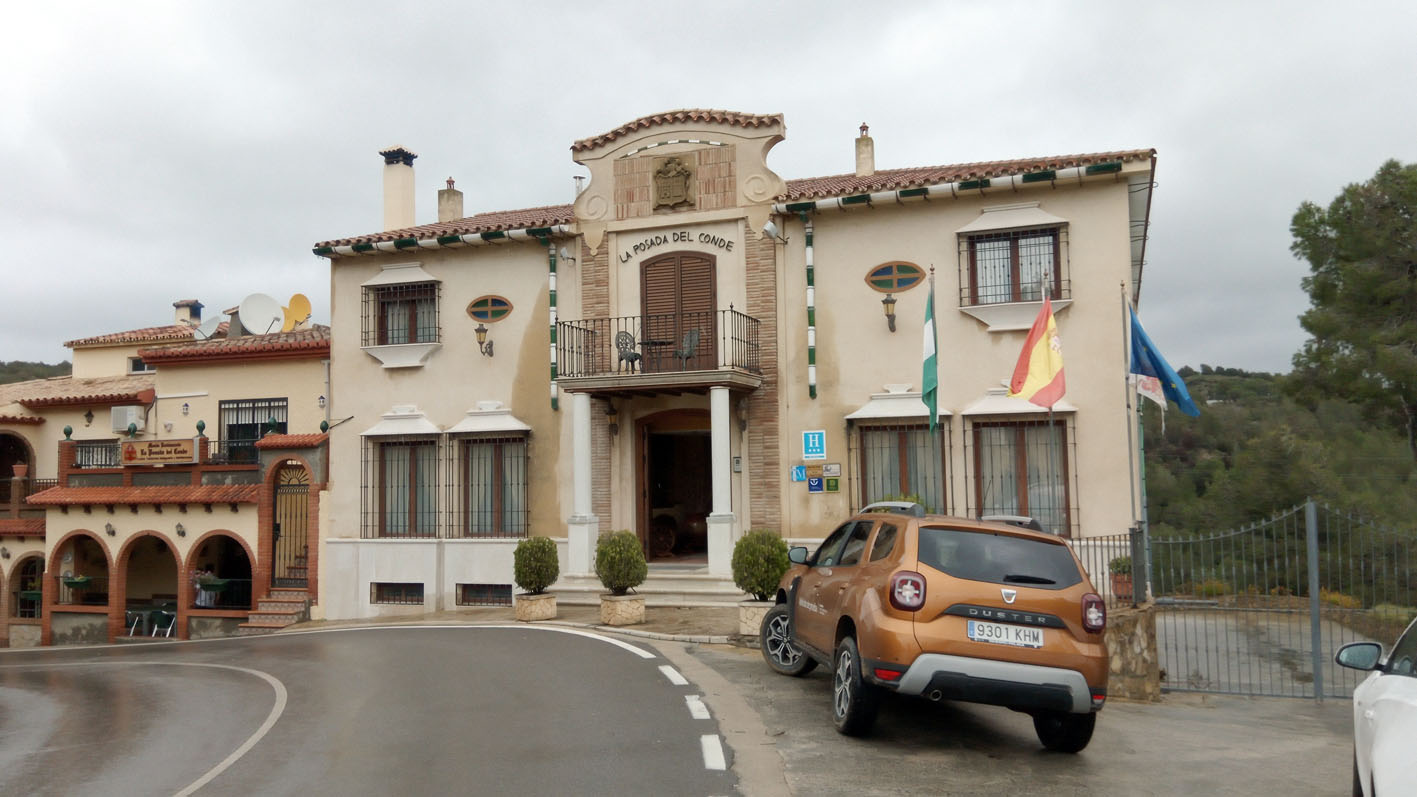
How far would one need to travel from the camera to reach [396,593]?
21219 mm

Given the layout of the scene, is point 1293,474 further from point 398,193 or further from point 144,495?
point 144,495

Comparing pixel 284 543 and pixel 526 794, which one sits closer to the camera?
pixel 526 794

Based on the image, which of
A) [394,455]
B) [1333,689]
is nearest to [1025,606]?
[1333,689]

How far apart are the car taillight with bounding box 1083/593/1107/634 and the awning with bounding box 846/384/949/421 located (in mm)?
10652

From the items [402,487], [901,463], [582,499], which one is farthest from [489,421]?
[901,463]

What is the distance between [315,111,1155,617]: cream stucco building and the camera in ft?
57.3

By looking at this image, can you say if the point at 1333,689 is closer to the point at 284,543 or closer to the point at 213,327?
the point at 284,543

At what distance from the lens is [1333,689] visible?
444 inches

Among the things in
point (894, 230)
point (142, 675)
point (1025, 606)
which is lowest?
point (142, 675)

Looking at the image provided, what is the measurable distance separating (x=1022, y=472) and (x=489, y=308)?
10.6 meters

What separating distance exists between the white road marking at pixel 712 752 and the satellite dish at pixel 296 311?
78.8ft

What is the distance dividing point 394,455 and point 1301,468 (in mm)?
24211

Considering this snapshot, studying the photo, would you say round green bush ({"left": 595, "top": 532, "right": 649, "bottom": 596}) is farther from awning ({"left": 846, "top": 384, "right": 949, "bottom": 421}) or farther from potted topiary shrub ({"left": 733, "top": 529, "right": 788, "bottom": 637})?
awning ({"left": 846, "top": 384, "right": 949, "bottom": 421})

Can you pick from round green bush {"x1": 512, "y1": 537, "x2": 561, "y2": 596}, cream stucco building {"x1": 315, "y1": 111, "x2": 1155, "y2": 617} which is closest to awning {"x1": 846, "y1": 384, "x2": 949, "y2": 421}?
cream stucco building {"x1": 315, "y1": 111, "x2": 1155, "y2": 617}
